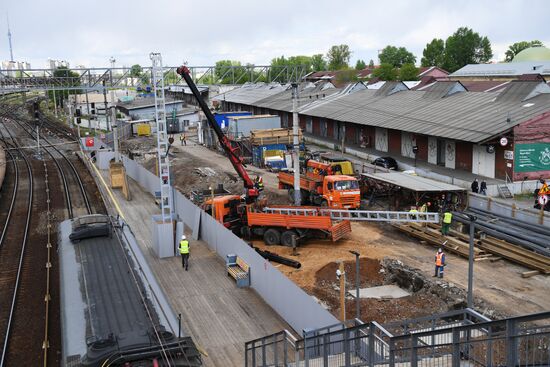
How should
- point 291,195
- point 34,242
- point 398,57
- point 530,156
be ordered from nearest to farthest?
point 34,242 < point 291,195 < point 530,156 < point 398,57

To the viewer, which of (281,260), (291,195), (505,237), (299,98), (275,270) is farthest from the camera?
(299,98)

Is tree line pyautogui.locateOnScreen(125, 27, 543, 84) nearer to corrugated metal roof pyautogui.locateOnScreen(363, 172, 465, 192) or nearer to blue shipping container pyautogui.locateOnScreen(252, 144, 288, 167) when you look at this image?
blue shipping container pyautogui.locateOnScreen(252, 144, 288, 167)

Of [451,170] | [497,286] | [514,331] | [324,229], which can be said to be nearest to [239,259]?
[324,229]

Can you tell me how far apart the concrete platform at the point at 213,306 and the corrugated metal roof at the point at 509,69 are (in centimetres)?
7287

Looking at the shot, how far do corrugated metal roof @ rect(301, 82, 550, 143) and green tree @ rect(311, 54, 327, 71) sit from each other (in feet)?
417

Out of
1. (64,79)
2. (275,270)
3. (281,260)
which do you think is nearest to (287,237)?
(281,260)

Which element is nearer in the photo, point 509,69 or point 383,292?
point 383,292

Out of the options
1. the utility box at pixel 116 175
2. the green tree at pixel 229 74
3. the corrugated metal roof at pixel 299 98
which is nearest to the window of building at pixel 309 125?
the corrugated metal roof at pixel 299 98

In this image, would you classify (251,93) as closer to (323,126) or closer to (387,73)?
(323,126)

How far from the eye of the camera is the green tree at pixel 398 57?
144 meters

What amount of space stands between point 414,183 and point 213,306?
14.9 metres

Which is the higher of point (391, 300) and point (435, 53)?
point (435, 53)

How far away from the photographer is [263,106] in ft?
225

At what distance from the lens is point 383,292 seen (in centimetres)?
1989
